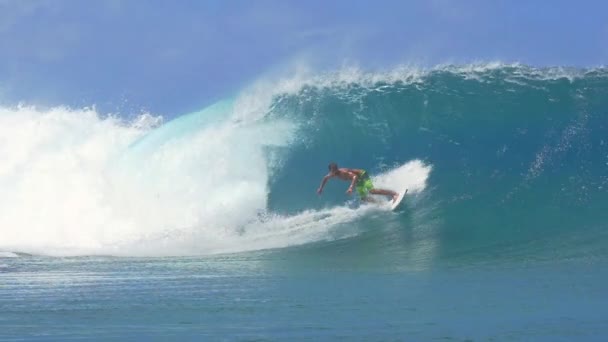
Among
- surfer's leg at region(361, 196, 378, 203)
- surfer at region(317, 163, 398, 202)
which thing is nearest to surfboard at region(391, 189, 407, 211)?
surfer at region(317, 163, 398, 202)

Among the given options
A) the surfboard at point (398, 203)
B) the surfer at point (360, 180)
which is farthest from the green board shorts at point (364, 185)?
the surfboard at point (398, 203)

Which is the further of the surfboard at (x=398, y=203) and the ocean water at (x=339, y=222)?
the surfboard at (x=398, y=203)

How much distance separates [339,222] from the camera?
15.4 metres

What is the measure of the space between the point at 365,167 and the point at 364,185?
A: 2224 mm

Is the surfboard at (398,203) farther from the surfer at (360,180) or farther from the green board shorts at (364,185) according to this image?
the green board shorts at (364,185)

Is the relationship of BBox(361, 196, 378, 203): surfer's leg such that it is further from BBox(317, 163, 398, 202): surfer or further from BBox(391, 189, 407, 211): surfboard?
BBox(391, 189, 407, 211): surfboard

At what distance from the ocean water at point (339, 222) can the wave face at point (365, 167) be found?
0.05 metres

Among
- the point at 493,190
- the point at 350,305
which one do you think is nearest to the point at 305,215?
the point at 493,190

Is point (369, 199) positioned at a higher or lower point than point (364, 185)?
lower

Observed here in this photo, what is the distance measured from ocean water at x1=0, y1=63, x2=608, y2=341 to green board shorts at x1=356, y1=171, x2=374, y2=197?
1.31 ft

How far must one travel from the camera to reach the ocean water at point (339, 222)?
A: 7.68 meters

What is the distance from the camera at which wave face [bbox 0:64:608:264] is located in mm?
14516

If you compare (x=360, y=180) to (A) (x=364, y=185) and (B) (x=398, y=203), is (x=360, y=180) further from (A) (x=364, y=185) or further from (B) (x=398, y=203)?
(B) (x=398, y=203)

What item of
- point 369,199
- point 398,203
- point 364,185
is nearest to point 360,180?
point 364,185
